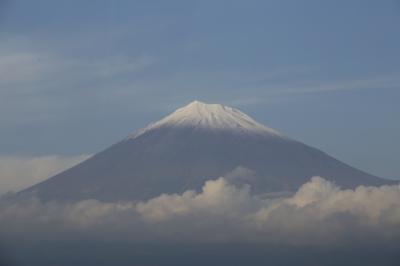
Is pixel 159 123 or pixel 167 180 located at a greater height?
pixel 159 123

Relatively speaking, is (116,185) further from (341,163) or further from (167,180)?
(341,163)

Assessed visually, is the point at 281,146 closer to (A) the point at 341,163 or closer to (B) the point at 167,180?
(A) the point at 341,163

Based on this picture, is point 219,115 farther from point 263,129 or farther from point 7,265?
point 7,265

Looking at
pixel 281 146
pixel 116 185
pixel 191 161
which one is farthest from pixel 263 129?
pixel 116 185

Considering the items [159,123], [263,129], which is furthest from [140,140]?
[263,129]

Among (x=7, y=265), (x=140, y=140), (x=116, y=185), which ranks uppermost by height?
(x=140, y=140)

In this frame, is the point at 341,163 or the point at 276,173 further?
the point at 341,163

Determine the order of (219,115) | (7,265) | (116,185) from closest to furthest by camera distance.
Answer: (7,265)
(116,185)
(219,115)

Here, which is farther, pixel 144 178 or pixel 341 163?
pixel 341 163

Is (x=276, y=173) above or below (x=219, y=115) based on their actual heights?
below

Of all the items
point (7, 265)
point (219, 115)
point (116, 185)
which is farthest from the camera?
point (219, 115)
